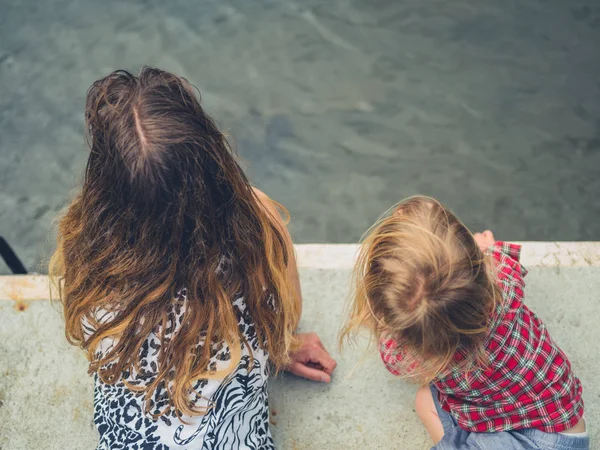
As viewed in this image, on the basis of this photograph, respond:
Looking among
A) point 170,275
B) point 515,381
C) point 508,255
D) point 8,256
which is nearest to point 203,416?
point 170,275

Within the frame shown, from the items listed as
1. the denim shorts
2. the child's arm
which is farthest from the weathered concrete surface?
the child's arm

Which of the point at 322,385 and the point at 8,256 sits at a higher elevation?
the point at 8,256

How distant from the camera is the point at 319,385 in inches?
A: 67.9

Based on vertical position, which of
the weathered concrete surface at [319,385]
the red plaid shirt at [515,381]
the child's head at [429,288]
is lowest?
the weathered concrete surface at [319,385]

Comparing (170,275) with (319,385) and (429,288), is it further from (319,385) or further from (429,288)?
(319,385)

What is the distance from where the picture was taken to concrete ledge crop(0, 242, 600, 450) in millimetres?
1661

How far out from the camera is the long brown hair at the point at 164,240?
1026 mm

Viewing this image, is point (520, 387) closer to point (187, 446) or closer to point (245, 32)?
point (187, 446)

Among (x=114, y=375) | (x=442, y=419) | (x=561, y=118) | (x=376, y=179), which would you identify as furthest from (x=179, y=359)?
(x=561, y=118)

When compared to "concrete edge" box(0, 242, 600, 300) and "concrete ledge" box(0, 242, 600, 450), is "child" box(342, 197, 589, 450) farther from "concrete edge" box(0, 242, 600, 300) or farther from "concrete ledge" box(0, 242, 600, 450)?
"concrete edge" box(0, 242, 600, 300)

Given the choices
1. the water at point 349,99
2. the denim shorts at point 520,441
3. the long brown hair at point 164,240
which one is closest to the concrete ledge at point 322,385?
the denim shorts at point 520,441

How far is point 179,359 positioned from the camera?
4.05 feet

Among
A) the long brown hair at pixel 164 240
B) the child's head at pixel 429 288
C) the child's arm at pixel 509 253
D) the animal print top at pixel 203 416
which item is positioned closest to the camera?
the long brown hair at pixel 164 240

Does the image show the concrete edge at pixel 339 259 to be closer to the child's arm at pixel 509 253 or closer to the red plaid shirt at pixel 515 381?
the child's arm at pixel 509 253
